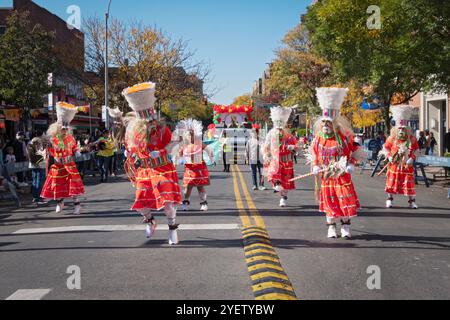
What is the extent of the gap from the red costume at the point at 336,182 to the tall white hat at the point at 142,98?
2.71 meters

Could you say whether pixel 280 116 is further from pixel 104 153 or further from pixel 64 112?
pixel 104 153

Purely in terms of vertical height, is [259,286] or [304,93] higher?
[304,93]

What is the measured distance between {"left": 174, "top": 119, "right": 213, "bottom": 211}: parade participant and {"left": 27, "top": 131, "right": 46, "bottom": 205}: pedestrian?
11.0 ft

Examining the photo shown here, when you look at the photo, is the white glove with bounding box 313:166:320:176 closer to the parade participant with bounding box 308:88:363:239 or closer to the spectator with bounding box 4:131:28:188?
the parade participant with bounding box 308:88:363:239

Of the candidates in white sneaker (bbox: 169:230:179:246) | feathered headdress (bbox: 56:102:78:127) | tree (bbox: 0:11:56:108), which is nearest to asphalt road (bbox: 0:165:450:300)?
white sneaker (bbox: 169:230:179:246)

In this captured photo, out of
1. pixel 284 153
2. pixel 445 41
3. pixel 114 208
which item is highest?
pixel 445 41

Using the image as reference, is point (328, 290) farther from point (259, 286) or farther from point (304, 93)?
point (304, 93)

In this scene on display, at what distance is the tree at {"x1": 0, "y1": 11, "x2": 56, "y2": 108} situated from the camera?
27.2 m

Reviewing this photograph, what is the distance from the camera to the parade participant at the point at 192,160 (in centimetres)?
1262

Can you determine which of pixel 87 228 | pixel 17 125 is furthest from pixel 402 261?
pixel 17 125

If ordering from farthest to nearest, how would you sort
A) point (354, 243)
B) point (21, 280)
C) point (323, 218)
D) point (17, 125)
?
point (17, 125) → point (323, 218) → point (354, 243) → point (21, 280)

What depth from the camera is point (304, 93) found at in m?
56.0

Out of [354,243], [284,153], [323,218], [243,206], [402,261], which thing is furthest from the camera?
[284,153]

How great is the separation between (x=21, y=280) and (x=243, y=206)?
674 centimetres
